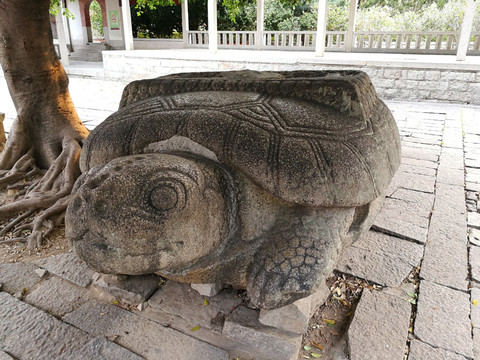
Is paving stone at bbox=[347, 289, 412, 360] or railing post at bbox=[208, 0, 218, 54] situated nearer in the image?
paving stone at bbox=[347, 289, 412, 360]

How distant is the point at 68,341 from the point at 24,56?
2575 millimetres

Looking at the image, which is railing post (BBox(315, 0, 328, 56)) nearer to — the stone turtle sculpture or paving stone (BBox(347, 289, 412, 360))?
the stone turtle sculpture

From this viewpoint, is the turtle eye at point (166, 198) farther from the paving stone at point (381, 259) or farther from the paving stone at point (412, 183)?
the paving stone at point (412, 183)

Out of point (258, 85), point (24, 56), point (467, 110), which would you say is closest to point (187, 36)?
point (467, 110)

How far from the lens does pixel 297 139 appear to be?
151cm

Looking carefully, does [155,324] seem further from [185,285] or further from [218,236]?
[218,236]

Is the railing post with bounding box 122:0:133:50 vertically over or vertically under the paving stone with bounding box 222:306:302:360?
over

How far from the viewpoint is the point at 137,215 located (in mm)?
1237

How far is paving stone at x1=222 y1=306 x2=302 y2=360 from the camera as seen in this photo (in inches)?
59.6

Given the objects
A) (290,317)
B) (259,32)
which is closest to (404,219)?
(290,317)

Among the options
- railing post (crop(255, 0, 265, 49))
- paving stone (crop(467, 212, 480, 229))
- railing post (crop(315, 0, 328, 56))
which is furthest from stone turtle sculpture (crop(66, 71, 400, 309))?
railing post (crop(255, 0, 265, 49))

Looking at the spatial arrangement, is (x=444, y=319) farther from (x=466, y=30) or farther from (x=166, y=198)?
(x=466, y=30)

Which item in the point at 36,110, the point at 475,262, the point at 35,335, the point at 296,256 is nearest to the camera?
the point at 296,256

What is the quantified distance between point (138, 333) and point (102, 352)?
6.7 inches
